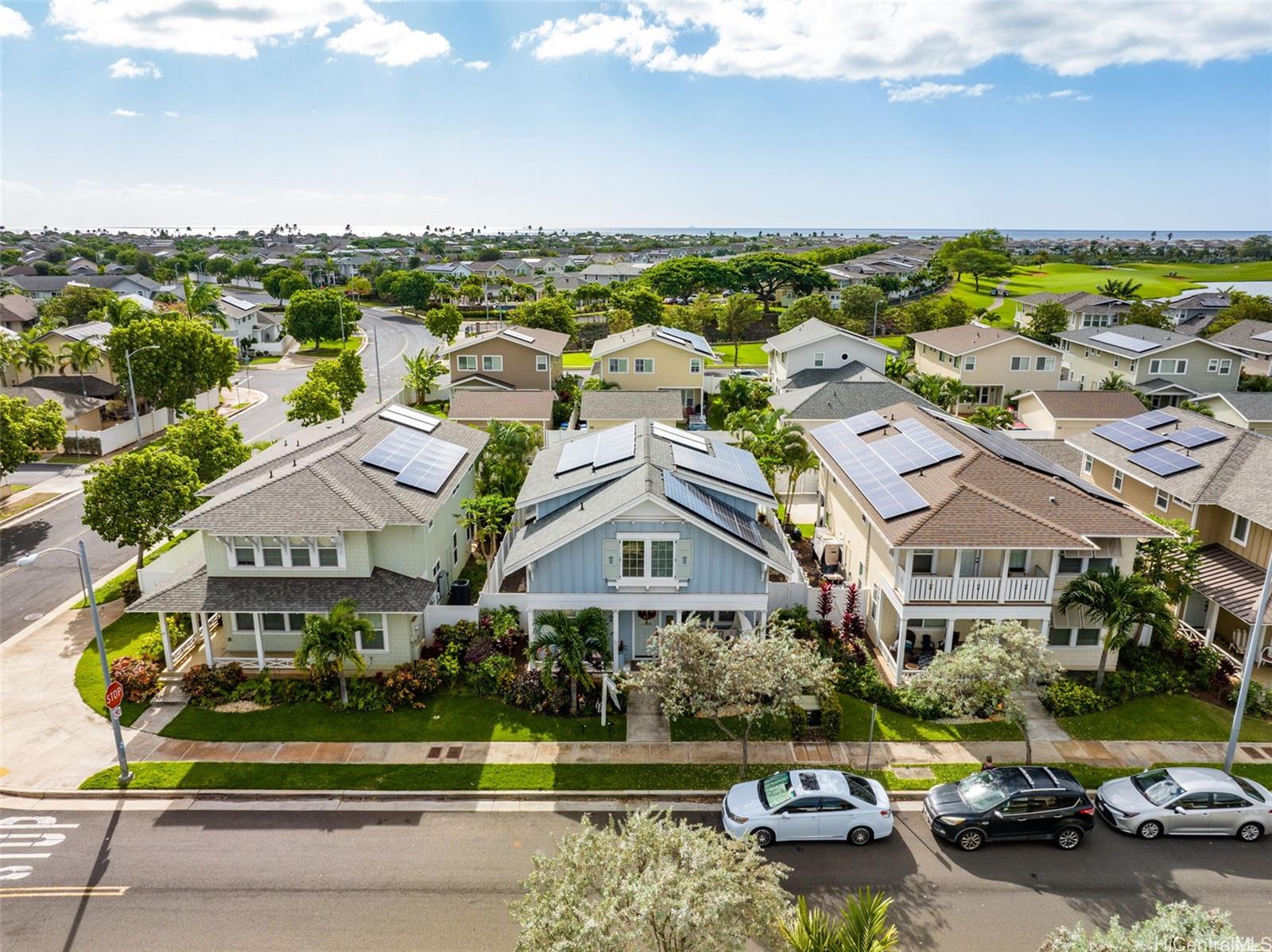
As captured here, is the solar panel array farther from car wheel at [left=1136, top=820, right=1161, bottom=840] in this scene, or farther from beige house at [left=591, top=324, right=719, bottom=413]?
beige house at [left=591, top=324, right=719, bottom=413]

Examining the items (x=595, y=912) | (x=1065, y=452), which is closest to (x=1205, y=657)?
(x=1065, y=452)

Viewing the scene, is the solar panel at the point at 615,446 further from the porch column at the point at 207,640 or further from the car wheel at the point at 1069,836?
the car wheel at the point at 1069,836

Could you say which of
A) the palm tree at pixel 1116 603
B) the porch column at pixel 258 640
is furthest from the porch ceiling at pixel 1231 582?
the porch column at pixel 258 640

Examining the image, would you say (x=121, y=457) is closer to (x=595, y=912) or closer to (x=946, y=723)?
(x=595, y=912)

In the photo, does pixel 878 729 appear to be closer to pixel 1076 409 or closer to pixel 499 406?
pixel 499 406

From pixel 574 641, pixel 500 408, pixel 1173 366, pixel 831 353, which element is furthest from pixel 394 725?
pixel 1173 366
